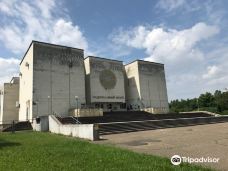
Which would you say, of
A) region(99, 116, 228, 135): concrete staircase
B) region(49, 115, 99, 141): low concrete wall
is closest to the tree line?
region(99, 116, 228, 135): concrete staircase

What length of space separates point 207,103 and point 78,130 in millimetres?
66642

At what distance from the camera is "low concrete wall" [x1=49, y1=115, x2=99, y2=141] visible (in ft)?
47.1

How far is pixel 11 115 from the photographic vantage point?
140 ft

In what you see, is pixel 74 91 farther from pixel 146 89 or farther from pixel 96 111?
pixel 146 89

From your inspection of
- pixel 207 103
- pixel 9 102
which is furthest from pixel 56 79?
pixel 207 103

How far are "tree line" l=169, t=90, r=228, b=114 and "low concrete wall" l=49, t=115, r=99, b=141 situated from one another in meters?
38.6

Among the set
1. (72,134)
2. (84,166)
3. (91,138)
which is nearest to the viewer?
(84,166)

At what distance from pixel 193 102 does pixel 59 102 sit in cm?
6274

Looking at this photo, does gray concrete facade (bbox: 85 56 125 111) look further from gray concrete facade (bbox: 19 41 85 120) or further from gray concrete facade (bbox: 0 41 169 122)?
gray concrete facade (bbox: 19 41 85 120)

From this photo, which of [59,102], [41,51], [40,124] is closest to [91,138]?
[40,124]

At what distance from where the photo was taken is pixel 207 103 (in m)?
75.1

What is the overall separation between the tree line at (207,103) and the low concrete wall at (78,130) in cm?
3862

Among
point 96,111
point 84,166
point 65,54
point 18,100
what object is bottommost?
point 84,166

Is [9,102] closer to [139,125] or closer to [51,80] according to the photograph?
[51,80]
